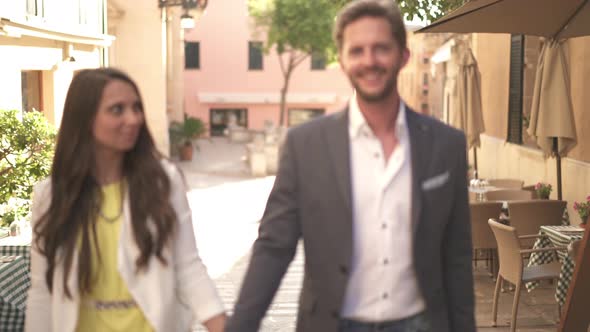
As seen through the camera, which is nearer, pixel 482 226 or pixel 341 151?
pixel 341 151

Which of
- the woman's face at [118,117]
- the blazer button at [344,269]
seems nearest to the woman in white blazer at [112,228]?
the woman's face at [118,117]

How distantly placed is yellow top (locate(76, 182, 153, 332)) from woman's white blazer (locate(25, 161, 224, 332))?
30mm

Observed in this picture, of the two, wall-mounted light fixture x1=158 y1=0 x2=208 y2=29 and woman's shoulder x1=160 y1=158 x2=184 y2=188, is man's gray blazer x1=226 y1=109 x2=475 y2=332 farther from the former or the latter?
wall-mounted light fixture x1=158 y1=0 x2=208 y2=29

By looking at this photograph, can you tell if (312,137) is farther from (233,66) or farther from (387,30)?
(233,66)

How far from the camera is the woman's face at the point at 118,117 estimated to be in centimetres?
301

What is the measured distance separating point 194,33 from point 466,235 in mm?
47243

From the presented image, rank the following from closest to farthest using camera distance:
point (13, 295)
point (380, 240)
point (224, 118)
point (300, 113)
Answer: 1. point (380, 240)
2. point (13, 295)
3. point (224, 118)
4. point (300, 113)

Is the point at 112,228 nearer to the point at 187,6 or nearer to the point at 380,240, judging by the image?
the point at 380,240

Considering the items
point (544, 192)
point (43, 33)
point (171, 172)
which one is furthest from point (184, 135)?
point (171, 172)

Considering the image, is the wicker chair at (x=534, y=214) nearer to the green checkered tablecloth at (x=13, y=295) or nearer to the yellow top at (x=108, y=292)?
the green checkered tablecloth at (x=13, y=295)

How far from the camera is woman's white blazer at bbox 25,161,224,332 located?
9.78ft

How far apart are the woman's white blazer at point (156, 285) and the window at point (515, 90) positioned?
39.0 feet

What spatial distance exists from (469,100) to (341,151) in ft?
35.2

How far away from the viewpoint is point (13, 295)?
444cm
